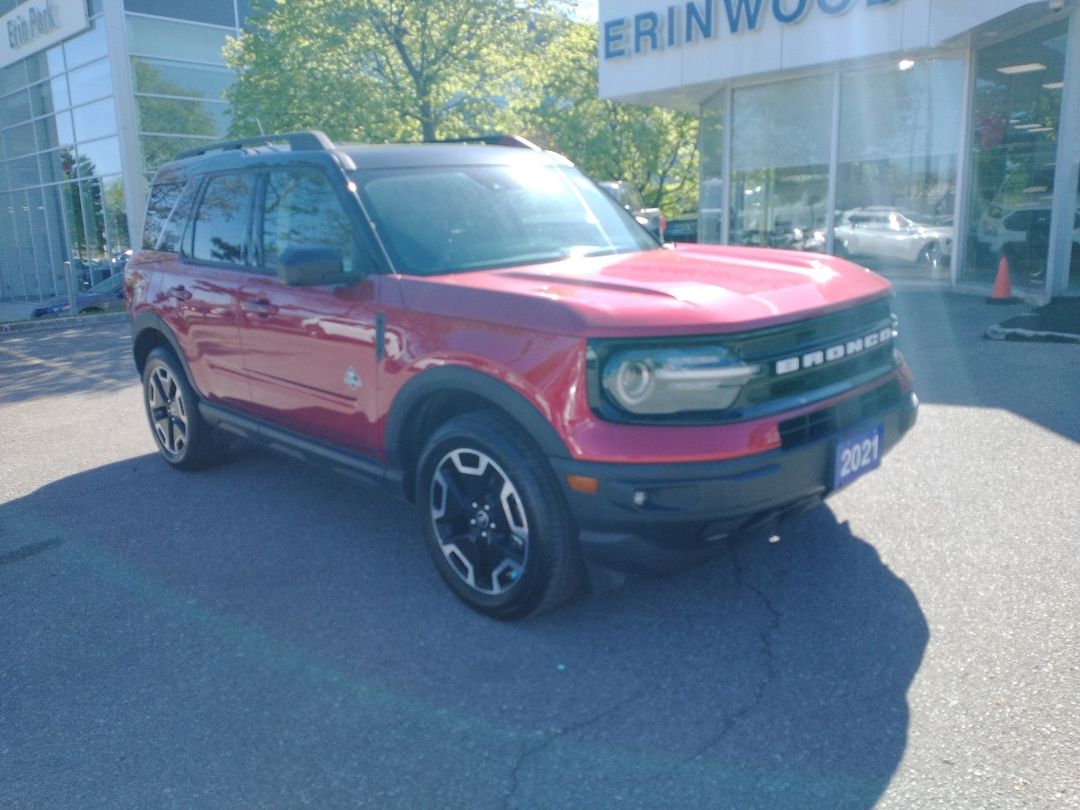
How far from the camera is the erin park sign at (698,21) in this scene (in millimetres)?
13633

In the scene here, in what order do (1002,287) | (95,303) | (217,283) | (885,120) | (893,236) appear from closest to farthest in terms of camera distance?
1. (217,283)
2. (1002,287)
3. (885,120)
4. (893,236)
5. (95,303)

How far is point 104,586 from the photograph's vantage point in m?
4.13

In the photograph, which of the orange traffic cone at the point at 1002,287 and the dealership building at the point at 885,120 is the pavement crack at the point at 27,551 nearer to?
the orange traffic cone at the point at 1002,287

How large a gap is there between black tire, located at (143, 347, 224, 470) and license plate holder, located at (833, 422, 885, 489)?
12.4 feet

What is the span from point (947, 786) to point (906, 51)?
12.7 meters

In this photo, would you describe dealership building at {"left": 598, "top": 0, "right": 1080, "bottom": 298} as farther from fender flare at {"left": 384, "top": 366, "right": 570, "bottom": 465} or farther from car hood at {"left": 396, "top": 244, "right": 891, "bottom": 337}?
fender flare at {"left": 384, "top": 366, "right": 570, "bottom": 465}

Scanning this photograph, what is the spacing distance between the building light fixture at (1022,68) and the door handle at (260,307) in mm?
11220

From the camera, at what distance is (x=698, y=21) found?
15.0 m

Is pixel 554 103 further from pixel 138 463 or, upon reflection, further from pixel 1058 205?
pixel 138 463

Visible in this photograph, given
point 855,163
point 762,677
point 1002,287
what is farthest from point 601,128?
point 762,677

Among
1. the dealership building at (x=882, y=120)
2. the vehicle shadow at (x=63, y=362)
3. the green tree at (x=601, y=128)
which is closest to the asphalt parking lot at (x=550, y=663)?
the vehicle shadow at (x=63, y=362)

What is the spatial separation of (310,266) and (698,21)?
1316 centimetres

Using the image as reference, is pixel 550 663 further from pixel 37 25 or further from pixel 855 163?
pixel 37 25

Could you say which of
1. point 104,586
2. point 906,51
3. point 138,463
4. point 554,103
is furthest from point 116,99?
point 104,586
